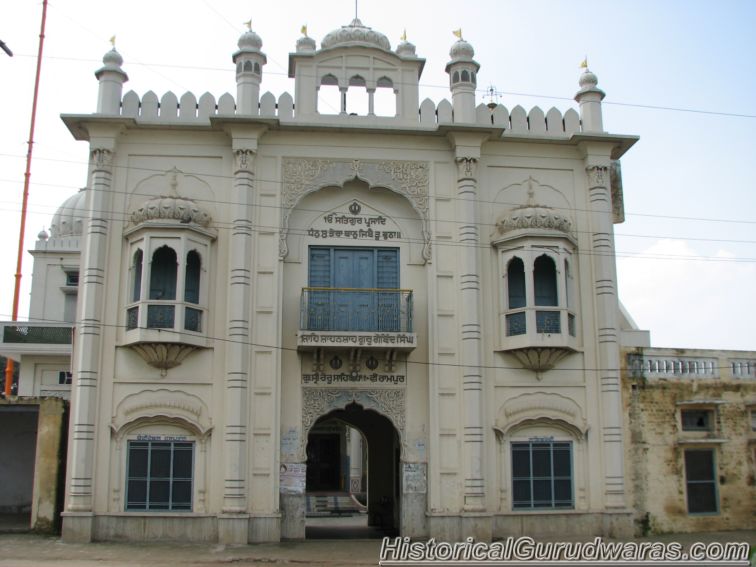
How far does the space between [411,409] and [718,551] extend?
21.7ft

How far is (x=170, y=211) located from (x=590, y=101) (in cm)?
1015

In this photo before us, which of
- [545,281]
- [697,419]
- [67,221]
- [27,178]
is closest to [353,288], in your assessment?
[545,281]

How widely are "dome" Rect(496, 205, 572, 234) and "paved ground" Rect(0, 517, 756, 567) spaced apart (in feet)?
22.0

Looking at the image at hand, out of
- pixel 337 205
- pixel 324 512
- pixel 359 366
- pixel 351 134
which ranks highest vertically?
pixel 351 134

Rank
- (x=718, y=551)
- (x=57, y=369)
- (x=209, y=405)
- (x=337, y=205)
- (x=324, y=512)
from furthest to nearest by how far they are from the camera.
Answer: (x=324, y=512), (x=57, y=369), (x=337, y=205), (x=209, y=405), (x=718, y=551)

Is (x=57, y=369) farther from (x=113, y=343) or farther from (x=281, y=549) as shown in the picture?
(x=281, y=549)

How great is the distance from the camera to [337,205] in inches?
741

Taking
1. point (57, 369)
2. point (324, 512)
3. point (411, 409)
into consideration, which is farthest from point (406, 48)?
point (324, 512)

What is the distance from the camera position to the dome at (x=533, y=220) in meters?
18.3

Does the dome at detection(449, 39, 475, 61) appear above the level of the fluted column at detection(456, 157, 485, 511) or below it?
above

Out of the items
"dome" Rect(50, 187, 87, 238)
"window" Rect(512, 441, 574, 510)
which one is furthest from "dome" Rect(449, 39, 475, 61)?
"dome" Rect(50, 187, 87, 238)

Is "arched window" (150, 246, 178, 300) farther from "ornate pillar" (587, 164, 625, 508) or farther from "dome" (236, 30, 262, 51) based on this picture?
"ornate pillar" (587, 164, 625, 508)

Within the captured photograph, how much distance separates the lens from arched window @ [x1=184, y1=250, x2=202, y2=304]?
58.3 ft

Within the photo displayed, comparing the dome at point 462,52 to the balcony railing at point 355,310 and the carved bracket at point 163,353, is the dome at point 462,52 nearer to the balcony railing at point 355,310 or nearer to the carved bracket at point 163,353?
the balcony railing at point 355,310
